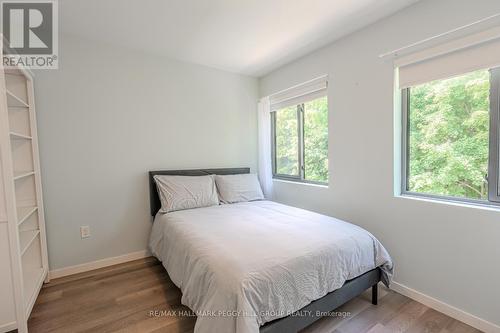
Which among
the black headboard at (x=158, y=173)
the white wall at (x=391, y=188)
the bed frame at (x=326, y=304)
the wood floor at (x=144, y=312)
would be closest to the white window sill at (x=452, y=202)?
the white wall at (x=391, y=188)

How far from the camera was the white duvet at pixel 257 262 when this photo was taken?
123 cm

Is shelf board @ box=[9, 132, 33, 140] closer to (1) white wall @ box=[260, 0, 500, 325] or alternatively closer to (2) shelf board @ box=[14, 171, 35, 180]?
(2) shelf board @ box=[14, 171, 35, 180]

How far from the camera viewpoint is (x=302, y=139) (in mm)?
3146

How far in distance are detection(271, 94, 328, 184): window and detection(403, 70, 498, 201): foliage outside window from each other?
0.89 m

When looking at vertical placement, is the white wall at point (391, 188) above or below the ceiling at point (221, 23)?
below

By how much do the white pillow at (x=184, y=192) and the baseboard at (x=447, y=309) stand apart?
6.39 ft

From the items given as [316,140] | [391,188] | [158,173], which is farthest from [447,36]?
[158,173]

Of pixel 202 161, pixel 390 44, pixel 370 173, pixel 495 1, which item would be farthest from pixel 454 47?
pixel 202 161

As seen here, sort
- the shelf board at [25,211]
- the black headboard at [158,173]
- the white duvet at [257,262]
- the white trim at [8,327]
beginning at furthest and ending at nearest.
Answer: the black headboard at [158,173] → the shelf board at [25,211] → the white trim at [8,327] → the white duvet at [257,262]

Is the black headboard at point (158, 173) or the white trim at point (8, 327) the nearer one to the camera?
the white trim at point (8, 327)

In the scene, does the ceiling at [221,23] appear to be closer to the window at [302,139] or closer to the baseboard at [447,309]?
the window at [302,139]

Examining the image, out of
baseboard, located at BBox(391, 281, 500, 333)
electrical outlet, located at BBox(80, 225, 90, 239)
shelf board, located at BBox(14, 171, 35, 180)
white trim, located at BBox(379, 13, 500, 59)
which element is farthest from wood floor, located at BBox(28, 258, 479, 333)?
white trim, located at BBox(379, 13, 500, 59)

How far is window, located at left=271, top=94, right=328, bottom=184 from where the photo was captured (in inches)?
111

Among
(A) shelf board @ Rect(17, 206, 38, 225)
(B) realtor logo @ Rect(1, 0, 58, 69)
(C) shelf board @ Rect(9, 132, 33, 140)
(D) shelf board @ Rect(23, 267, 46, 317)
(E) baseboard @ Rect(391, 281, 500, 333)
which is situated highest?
(B) realtor logo @ Rect(1, 0, 58, 69)
